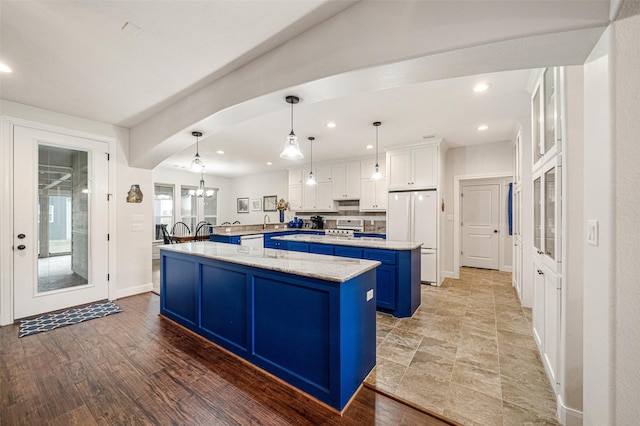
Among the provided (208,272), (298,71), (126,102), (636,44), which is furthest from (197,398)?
(126,102)

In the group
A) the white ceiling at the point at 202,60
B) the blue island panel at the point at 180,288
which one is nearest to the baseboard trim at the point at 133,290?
the blue island panel at the point at 180,288

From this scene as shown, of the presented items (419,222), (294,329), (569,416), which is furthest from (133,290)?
(569,416)

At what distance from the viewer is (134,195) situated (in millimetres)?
3977

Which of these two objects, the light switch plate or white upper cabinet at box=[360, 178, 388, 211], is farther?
white upper cabinet at box=[360, 178, 388, 211]

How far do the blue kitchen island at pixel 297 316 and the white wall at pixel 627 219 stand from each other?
1192mm

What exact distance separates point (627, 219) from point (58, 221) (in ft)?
17.5

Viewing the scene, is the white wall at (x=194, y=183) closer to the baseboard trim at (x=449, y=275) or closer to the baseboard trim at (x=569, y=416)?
the baseboard trim at (x=449, y=275)

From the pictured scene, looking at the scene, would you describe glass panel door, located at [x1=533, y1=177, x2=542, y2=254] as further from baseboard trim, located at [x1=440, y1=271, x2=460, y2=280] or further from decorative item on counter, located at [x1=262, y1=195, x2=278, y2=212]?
decorative item on counter, located at [x1=262, y1=195, x2=278, y2=212]

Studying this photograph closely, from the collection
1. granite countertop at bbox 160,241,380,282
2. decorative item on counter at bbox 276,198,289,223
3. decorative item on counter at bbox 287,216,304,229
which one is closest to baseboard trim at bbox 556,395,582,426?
granite countertop at bbox 160,241,380,282

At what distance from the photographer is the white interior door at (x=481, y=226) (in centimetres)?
572

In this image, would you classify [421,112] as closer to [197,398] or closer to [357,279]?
[357,279]

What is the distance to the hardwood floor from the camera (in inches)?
62.3

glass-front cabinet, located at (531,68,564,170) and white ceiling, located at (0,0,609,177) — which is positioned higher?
white ceiling, located at (0,0,609,177)

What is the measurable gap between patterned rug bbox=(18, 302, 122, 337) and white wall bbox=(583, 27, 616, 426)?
446 centimetres
